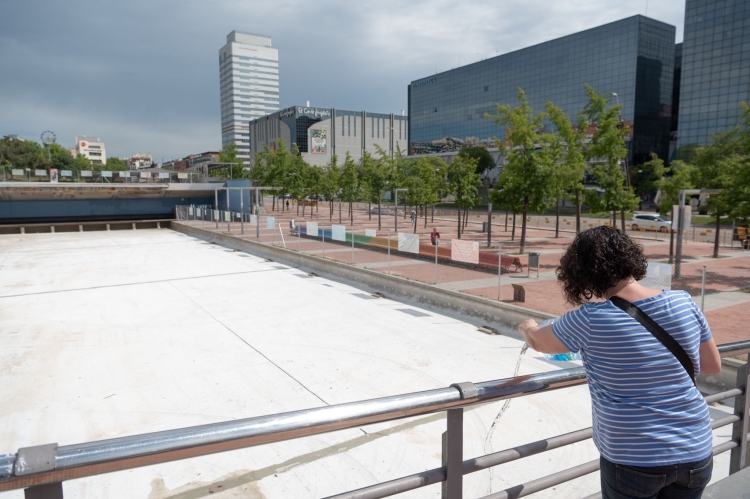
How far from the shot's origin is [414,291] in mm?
15164

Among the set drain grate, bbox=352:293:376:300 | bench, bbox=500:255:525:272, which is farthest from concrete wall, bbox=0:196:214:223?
bench, bbox=500:255:525:272

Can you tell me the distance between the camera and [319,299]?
15.4 metres

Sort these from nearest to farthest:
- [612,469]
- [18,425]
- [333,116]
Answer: [612,469] < [18,425] < [333,116]

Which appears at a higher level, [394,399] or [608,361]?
[608,361]

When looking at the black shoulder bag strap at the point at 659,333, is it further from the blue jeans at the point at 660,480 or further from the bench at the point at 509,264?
the bench at the point at 509,264

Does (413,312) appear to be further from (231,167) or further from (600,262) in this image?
(231,167)

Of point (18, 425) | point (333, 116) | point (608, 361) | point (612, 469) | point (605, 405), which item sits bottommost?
point (18, 425)

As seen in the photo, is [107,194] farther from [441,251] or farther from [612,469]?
[612,469]

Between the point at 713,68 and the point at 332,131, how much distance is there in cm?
7686

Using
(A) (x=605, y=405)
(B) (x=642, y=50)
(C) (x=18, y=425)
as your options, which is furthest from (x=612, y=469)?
(B) (x=642, y=50)

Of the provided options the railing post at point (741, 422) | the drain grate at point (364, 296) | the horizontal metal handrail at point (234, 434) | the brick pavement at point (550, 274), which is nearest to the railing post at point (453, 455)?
the horizontal metal handrail at point (234, 434)

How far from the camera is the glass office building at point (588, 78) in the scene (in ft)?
271

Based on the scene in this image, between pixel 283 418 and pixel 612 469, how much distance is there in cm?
133

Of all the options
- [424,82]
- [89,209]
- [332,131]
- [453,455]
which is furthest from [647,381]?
→ [424,82]
